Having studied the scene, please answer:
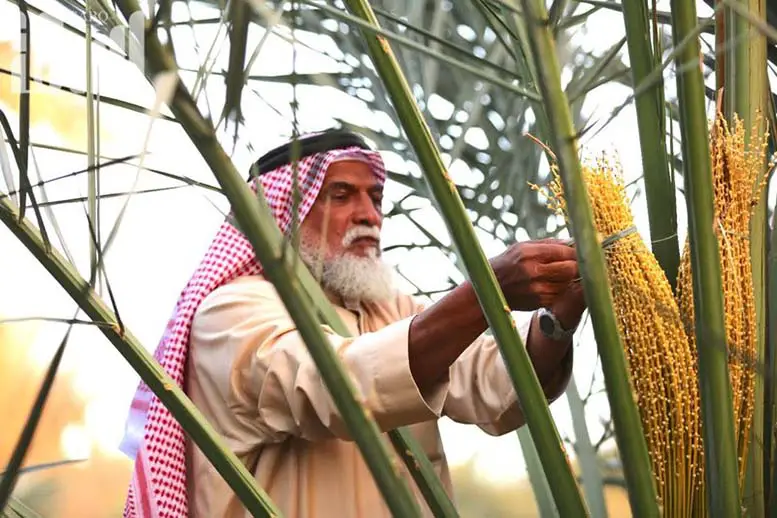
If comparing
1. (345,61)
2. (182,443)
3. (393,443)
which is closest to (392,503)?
(393,443)

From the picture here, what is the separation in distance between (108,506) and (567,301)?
92.5 inches

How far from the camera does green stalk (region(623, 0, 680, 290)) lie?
2.15 feet

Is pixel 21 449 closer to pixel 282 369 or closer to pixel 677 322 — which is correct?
pixel 677 322

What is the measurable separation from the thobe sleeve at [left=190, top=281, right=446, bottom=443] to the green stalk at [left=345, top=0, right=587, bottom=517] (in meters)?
0.31

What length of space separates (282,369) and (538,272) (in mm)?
314

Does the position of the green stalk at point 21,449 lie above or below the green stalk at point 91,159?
below

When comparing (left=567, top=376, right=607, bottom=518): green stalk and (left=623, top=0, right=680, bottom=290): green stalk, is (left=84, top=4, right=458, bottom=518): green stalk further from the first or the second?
(left=567, top=376, right=607, bottom=518): green stalk

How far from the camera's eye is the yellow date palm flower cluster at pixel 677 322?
667 mm

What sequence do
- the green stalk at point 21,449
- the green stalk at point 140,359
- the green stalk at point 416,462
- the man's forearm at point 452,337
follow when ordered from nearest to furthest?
the green stalk at point 21,449, the green stalk at point 140,359, the green stalk at point 416,462, the man's forearm at point 452,337

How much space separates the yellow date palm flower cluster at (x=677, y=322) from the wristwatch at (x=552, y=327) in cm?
24

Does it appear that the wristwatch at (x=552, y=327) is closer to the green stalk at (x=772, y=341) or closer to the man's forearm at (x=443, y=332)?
the man's forearm at (x=443, y=332)

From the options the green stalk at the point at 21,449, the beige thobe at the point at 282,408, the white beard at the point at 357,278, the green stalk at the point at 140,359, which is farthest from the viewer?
the white beard at the point at 357,278

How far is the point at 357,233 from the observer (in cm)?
132

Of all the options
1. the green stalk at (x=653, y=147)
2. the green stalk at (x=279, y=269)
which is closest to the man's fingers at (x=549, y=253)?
the green stalk at (x=653, y=147)
